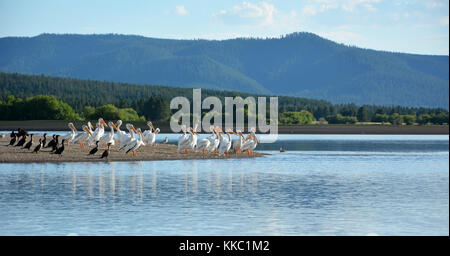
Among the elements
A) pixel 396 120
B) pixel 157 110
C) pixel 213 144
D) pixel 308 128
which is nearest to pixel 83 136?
pixel 213 144

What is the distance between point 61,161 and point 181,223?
730 inches

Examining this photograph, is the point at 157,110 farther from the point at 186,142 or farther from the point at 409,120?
the point at 186,142

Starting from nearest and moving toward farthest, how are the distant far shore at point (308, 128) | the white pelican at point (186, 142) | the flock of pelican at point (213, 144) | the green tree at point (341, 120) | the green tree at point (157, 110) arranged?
the flock of pelican at point (213, 144), the white pelican at point (186, 142), the distant far shore at point (308, 128), the green tree at point (341, 120), the green tree at point (157, 110)

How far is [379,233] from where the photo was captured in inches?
672

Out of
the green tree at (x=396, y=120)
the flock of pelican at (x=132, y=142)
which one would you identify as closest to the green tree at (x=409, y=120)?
the green tree at (x=396, y=120)

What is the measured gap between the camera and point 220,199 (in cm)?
2264

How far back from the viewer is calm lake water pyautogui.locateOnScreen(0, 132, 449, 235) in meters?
17.6

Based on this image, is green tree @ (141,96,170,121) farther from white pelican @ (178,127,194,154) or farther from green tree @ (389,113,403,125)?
white pelican @ (178,127,194,154)

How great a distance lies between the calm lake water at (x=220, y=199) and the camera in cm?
1759

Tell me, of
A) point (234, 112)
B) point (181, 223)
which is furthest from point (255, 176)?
point (234, 112)

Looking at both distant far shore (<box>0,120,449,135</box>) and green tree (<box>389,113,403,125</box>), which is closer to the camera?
distant far shore (<box>0,120,449,135</box>)

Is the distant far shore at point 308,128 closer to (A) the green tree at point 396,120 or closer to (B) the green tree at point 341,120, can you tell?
(A) the green tree at point 396,120

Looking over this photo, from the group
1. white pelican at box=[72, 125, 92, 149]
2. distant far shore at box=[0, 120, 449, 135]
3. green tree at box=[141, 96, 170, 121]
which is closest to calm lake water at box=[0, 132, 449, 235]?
white pelican at box=[72, 125, 92, 149]
